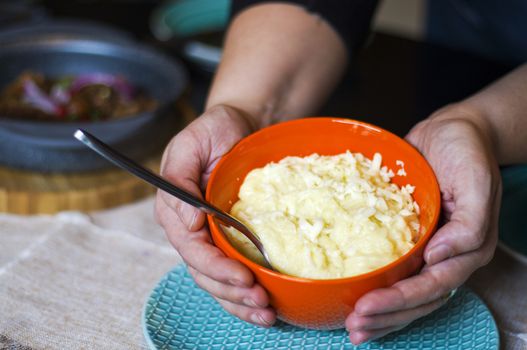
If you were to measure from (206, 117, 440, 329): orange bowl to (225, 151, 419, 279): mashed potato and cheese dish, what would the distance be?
20 millimetres

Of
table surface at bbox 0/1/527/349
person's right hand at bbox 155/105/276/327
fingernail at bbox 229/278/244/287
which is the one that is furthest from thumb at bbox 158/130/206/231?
table surface at bbox 0/1/527/349

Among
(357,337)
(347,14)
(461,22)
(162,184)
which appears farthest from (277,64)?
(461,22)

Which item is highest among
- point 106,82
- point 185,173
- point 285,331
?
point 185,173

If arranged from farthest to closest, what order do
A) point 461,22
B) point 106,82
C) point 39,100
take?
point 461,22 < point 106,82 < point 39,100

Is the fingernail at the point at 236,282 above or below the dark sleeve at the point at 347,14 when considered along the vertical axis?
below

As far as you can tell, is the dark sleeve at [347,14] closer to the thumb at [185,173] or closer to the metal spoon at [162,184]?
the thumb at [185,173]

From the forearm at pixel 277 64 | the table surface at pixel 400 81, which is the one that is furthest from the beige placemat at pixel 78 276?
the table surface at pixel 400 81

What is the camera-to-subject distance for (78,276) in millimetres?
1056

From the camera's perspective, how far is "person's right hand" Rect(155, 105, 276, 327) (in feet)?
2.54

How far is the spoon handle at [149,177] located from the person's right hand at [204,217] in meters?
0.03

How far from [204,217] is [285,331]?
7.4 inches

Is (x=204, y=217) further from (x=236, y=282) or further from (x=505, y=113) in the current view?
(x=505, y=113)

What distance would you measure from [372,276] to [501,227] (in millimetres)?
467

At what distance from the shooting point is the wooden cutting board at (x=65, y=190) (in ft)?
4.09
